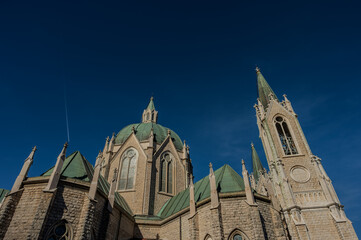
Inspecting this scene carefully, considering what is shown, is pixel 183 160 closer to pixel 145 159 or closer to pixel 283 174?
pixel 145 159

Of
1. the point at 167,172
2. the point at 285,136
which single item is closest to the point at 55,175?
the point at 167,172

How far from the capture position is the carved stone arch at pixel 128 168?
25.9 m

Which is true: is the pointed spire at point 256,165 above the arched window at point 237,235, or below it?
above

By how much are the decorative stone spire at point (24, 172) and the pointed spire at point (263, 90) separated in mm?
29912

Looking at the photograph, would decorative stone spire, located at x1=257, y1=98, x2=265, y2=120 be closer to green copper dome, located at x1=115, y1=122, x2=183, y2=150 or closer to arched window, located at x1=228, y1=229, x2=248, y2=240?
green copper dome, located at x1=115, y1=122, x2=183, y2=150

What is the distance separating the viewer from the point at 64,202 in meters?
13.7

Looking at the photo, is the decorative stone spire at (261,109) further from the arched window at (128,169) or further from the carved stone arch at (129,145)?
the arched window at (128,169)

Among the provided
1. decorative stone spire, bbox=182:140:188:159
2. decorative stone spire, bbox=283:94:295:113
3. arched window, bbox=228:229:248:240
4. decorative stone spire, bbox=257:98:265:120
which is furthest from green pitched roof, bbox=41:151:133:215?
decorative stone spire, bbox=283:94:295:113

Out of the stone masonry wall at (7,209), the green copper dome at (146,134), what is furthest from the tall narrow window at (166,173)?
the stone masonry wall at (7,209)

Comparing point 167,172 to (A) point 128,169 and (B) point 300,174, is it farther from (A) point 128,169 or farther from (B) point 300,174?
(B) point 300,174

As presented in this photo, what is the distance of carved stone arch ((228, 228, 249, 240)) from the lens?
14.4 m

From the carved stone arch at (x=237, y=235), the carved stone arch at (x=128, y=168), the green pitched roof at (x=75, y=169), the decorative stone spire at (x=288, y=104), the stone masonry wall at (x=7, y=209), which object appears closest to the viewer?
the stone masonry wall at (x=7, y=209)

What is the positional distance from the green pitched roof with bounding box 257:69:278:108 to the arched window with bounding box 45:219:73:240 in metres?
29.8

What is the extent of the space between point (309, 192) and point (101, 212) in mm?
20448
